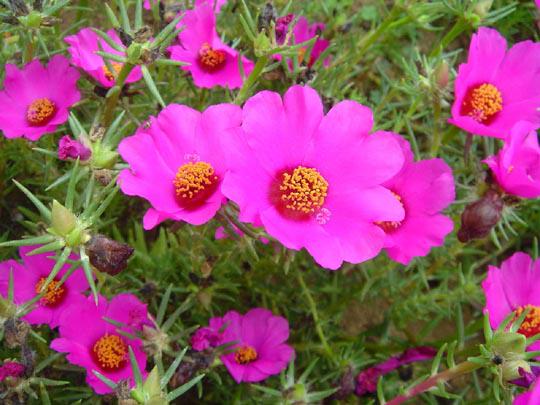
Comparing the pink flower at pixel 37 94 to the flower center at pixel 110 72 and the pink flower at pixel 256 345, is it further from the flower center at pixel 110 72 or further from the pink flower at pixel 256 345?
the pink flower at pixel 256 345

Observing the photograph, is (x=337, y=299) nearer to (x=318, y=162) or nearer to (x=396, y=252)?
(x=396, y=252)

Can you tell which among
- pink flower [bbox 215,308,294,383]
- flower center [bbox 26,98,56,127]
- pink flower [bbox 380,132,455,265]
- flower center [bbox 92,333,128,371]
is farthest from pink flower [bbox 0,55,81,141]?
pink flower [bbox 380,132,455,265]

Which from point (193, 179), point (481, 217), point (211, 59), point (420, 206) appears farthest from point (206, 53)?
point (481, 217)

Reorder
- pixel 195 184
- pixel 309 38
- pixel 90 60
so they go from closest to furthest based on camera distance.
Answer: pixel 195 184, pixel 90 60, pixel 309 38

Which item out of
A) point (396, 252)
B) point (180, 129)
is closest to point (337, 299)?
point (396, 252)

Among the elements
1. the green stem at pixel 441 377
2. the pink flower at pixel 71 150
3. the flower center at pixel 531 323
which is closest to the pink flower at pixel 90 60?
the pink flower at pixel 71 150

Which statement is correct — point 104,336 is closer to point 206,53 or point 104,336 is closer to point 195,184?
point 195,184
